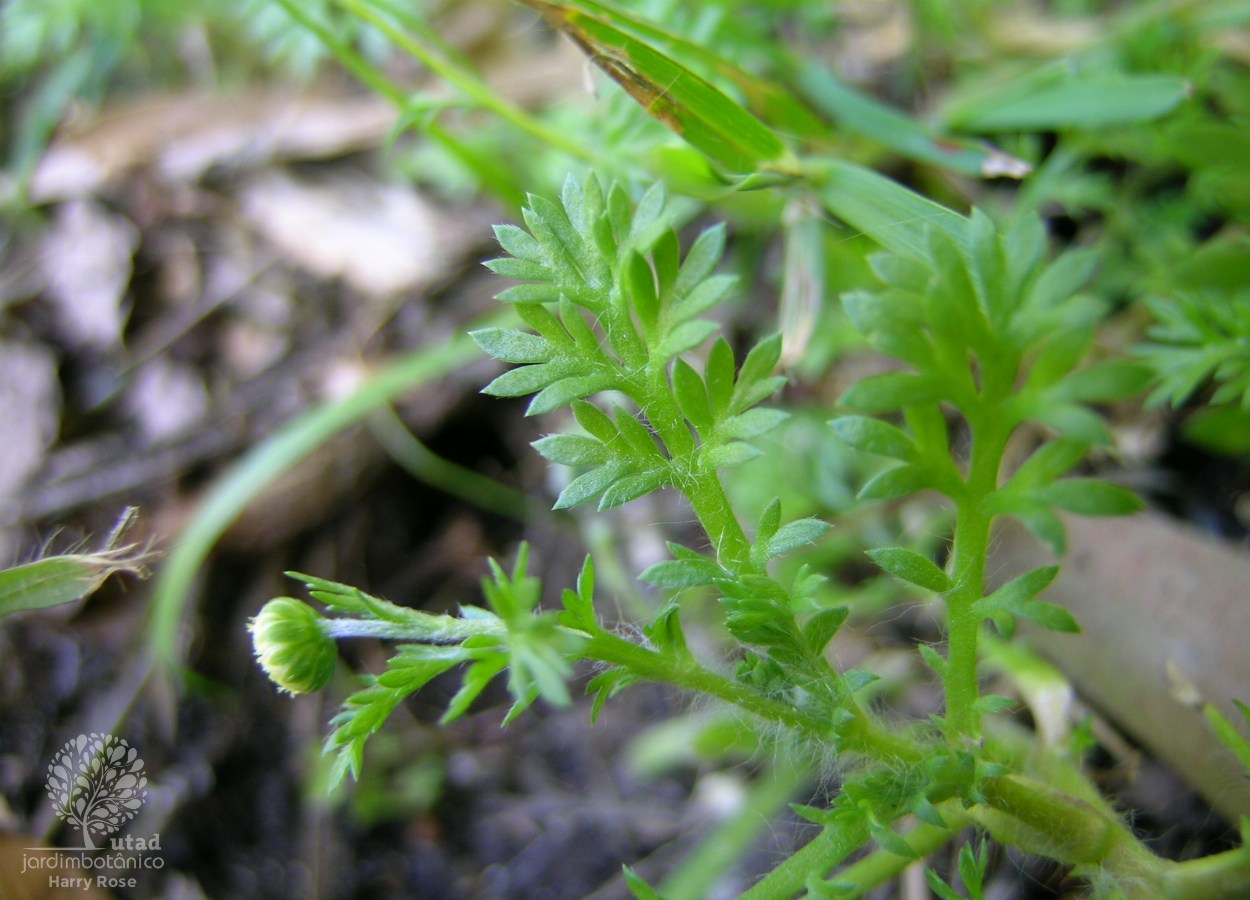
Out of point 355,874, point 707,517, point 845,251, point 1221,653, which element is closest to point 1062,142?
point 845,251

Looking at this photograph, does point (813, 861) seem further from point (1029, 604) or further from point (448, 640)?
point (448, 640)

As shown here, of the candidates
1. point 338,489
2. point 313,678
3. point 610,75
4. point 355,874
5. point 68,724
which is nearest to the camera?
point 313,678

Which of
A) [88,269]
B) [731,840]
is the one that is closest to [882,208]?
[731,840]

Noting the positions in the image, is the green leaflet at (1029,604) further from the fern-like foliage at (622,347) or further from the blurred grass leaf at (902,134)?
the blurred grass leaf at (902,134)

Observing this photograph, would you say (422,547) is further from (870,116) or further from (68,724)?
(870,116)

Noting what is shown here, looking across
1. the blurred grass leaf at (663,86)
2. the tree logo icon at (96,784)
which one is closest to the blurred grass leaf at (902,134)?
the blurred grass leaf at (663,86)

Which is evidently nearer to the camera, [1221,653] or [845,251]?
[1221,653]

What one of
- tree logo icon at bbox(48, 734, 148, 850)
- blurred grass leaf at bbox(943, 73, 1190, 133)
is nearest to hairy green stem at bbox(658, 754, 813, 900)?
tree logo icon at bbox(48, 734, 148, 850)
